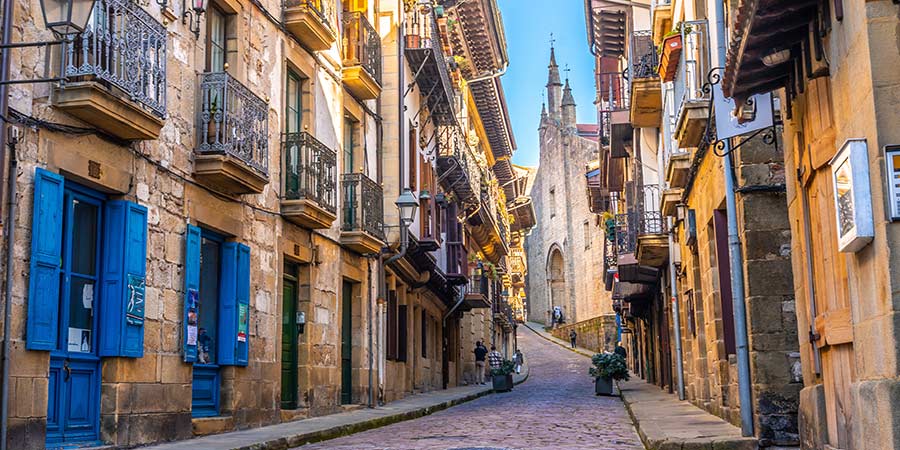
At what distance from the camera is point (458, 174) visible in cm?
2934

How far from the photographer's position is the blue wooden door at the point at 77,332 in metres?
8.89

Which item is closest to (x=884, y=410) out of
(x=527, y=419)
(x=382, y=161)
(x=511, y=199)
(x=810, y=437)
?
(x=810, y=437)

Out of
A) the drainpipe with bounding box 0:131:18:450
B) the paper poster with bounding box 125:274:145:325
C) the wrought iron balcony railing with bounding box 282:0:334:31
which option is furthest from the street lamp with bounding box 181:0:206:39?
the drainpipe with bounding box 0:131:18:450

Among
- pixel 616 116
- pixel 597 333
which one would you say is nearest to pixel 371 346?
pixel 616 116

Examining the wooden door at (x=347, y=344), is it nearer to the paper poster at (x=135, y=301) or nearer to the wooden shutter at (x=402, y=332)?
the wooden shutter at (x=402, y=332)

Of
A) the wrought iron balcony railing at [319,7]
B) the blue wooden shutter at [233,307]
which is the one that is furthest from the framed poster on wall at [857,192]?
the wrought iron balcony railing at [319,7]

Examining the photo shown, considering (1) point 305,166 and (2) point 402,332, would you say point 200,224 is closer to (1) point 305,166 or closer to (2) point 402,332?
(1) point 305,166

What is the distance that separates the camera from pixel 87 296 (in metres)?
9.48

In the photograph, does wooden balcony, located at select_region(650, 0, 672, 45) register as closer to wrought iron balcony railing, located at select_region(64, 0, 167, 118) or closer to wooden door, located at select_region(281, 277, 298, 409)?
wooden door, located at select_region(281, 277, 298, 409)

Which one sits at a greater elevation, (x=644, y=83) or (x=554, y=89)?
(x=554, y=89)

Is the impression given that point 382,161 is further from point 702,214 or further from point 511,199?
point 511,199

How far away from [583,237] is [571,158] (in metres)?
6.77

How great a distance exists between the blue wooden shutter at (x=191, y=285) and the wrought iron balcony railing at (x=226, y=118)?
1058 millimetres

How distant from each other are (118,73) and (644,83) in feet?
37.2
